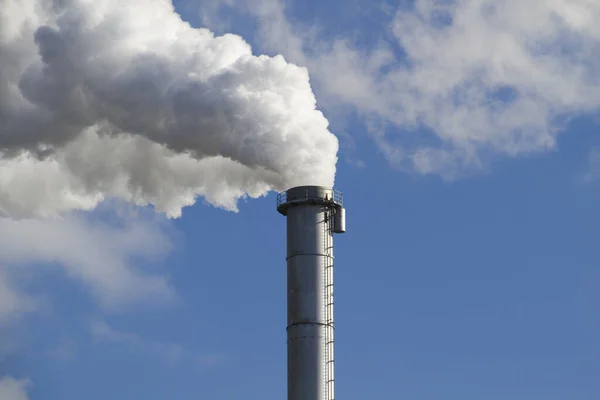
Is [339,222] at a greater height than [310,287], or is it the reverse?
[339,222]

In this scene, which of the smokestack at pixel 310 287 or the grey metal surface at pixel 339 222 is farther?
the grey metal surface at pixel 339 222

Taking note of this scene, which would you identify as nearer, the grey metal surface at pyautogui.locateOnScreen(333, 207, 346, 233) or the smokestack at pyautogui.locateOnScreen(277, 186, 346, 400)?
the smokestack at pyautogui.locateOnScreen(277, 186, 346, 400)

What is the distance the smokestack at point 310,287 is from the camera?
214 feet

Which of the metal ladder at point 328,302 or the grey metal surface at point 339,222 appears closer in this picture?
the metal ladder at point 328,302

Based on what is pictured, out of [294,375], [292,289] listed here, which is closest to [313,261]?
[292,289]

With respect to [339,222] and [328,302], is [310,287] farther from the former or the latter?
[339,222]

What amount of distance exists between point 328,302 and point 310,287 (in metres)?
1.26

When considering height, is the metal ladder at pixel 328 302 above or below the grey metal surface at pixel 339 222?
below

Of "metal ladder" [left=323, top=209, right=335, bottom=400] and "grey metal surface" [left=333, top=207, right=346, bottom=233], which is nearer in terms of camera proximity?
"metal ladder" [left=323, top=209, right=335, bottom=400]

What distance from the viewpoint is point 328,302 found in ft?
218

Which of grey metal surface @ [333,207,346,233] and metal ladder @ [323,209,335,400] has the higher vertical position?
grey metal surface @ [333,207,346,233]

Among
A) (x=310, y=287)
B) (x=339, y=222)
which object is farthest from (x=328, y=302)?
(x=339, y=222)

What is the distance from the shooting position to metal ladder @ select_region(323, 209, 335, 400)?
214ft

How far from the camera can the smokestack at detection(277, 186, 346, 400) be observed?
65125 mm
